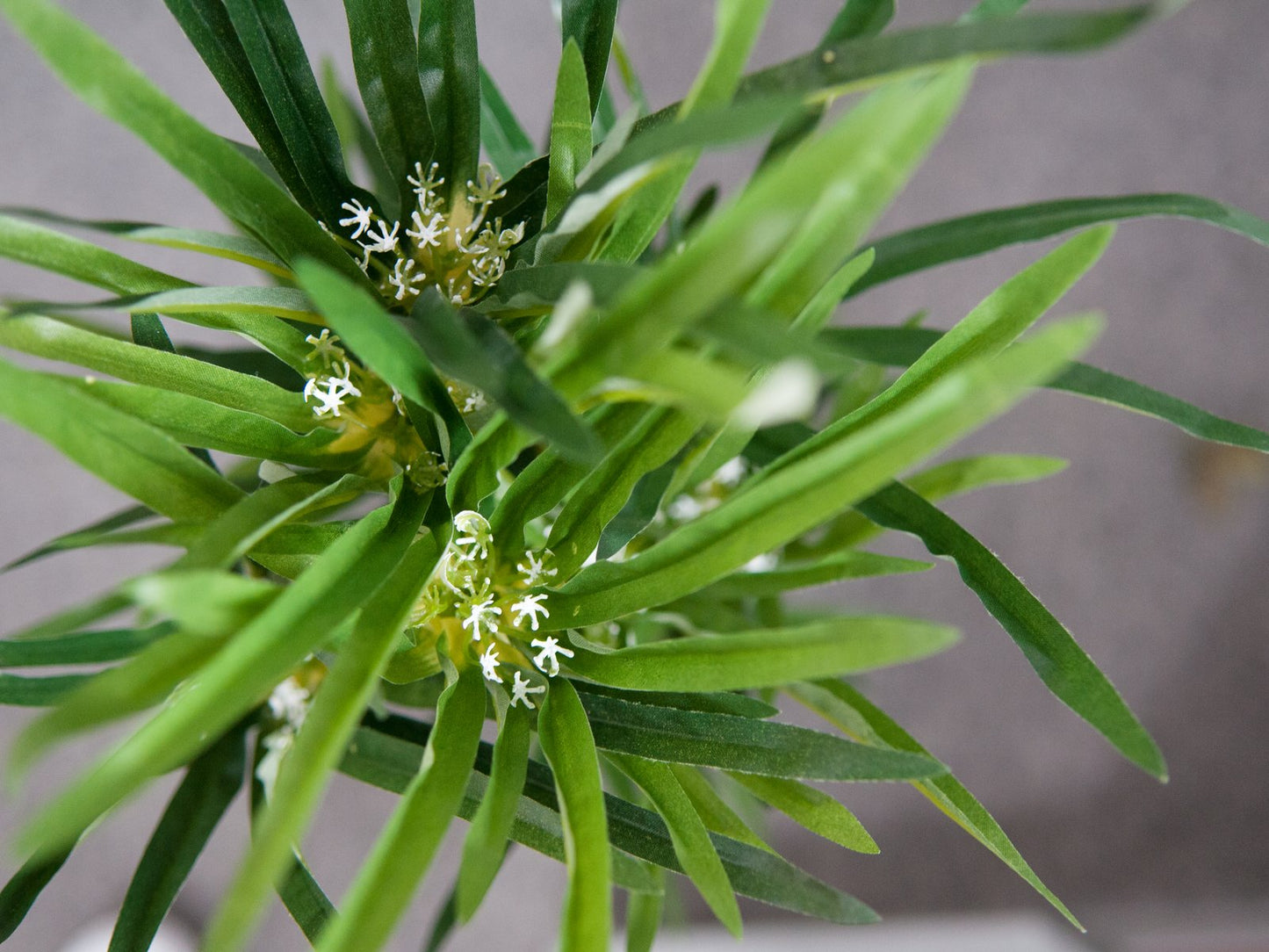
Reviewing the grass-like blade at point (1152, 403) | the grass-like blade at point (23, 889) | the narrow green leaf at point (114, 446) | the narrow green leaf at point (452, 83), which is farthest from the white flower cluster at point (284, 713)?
the grass-like blade at point (1152, 403)

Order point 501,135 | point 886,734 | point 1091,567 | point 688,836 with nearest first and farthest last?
point 688,836 < point 886,734 < point 501,135 < point 1091,567

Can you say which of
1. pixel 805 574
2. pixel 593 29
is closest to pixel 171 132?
pixel 593 29

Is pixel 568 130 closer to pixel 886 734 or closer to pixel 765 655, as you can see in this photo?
pixel 765 655

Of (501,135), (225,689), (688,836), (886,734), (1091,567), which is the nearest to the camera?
(225,689)

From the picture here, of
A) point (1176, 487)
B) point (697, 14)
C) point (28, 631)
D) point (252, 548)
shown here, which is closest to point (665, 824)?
point (252, 548)

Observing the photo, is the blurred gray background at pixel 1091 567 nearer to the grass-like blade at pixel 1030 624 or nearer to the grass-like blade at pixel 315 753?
the grass-like blade at pixel 1030 624

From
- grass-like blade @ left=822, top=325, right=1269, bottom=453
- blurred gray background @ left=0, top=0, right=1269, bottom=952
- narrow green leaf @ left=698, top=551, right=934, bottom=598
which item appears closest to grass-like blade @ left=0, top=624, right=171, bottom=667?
narrow green leaf @ left=698, top=551, right=934, bottom=598
